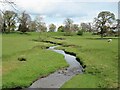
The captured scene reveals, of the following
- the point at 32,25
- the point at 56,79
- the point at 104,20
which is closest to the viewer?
the point at 56,79

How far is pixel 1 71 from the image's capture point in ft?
109

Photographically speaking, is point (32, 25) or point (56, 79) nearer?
point (56, 79)

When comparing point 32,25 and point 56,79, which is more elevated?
point 32,25

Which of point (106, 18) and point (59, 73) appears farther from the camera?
point (106, 18)

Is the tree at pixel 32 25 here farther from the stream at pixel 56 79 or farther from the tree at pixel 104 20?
the stream at pixel 56 79

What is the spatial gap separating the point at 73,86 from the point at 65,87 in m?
0.89

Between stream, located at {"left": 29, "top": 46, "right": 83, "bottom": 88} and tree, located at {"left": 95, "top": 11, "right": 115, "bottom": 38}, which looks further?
tree, located at {"left": 95, "top": 11, "right": 115, "bottom": 38}

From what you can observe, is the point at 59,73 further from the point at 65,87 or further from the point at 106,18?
the point at 106,18

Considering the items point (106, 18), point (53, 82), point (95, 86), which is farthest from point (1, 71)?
point (106, 18)

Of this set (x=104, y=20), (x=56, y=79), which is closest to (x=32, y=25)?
(x=104, y=20)

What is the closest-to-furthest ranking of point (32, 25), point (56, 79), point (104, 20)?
point (56, 79) → point (104, 20) → point (32, 25)

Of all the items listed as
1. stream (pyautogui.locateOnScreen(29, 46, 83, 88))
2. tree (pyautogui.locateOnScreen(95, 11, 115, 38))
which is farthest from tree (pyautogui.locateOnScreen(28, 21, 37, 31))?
stream (pyautogui.locateOnScreen(29, 46, 83, 88))

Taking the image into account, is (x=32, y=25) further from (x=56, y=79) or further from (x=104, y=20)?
(x=56, y=79)

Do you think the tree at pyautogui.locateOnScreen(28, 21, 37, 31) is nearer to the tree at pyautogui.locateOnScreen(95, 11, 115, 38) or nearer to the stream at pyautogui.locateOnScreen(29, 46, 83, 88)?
the tree at pyautogui.locateOnScreen(95, 11, 115, 38)
